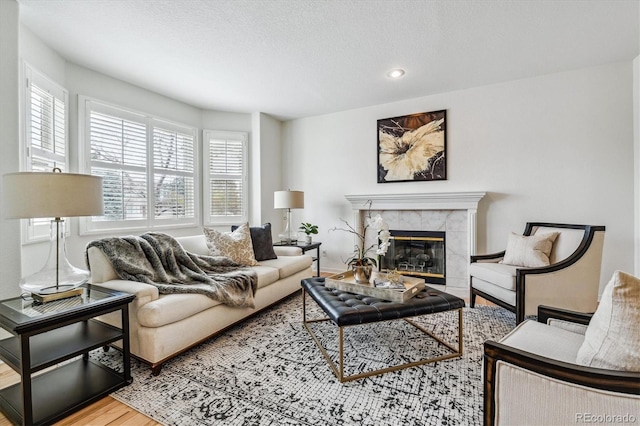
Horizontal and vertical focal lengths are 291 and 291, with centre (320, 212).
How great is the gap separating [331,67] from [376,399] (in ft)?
10.2

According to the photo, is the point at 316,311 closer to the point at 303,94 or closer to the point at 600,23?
the point at 303,94

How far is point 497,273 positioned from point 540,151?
1.81 meters

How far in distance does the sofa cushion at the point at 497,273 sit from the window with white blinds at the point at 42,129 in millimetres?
4168

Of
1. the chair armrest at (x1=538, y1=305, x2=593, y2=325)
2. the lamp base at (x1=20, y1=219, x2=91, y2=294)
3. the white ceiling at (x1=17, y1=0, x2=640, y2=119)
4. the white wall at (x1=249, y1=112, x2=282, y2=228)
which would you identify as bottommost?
the chair armrest at (x1=538, y1=305, x2=593, y2=325)

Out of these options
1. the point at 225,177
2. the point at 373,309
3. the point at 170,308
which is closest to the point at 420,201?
the point at 373,309

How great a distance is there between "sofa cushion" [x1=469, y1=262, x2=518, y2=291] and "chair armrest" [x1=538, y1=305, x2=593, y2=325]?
1.00 meters

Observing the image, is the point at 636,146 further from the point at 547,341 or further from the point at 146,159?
the point at 146,159

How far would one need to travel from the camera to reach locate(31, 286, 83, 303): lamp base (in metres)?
1.71

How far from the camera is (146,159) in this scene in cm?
395

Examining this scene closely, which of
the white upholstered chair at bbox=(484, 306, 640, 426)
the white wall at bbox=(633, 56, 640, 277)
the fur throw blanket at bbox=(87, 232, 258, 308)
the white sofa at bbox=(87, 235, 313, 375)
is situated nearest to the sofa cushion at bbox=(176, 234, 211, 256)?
the fur throw blanket at bbox=(87, 232, 258, 308)

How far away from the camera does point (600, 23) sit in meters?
2.46

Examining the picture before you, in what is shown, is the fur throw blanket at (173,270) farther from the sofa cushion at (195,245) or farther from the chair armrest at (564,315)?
the chair armrest at (564,315)

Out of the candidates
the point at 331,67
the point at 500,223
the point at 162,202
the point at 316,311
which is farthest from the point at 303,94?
the point at 500,223

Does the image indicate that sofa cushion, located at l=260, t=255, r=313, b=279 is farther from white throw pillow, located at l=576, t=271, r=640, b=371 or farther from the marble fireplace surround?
white throw pillow, located at l=576, t=271, r=640, b=371
